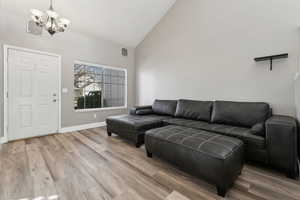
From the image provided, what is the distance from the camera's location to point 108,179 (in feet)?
5.31

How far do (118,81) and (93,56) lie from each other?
48.9 inches

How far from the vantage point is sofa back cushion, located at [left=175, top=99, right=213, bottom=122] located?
9.48 ft

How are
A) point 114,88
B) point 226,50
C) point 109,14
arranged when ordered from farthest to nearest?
point 114,88, point 109,14, point 226,50

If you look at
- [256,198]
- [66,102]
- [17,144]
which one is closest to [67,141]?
[17,144]

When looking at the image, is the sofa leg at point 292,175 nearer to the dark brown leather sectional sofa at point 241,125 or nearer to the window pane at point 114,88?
the dark brown leather sectional sofa at point 241,125

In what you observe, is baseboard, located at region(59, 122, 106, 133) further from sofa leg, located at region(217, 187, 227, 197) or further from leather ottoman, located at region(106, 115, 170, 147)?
sofa leg, located at region(217, 187, 227, 197)

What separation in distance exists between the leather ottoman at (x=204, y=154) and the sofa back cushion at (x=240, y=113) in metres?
0.94

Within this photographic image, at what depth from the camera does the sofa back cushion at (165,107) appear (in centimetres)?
348

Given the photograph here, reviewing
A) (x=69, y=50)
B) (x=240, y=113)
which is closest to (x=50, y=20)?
(x=69, y=50)

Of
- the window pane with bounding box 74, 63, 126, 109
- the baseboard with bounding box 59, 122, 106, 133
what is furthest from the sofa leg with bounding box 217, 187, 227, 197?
the window pane with bounding box 74, 63, 126, 109

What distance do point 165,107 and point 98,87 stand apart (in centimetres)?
241

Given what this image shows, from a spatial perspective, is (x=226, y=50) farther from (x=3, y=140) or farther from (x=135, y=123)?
(x=3, y=140)

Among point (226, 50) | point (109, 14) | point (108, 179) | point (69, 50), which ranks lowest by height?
point (108, 179)

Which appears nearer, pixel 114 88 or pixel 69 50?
pixel 69 50
